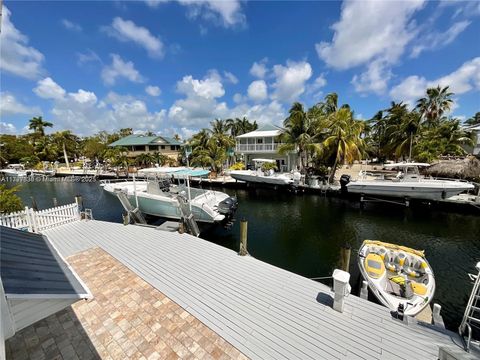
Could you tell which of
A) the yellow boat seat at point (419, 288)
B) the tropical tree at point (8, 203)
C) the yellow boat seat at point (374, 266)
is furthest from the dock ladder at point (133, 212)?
the yellow boat seat at point (419, 288)

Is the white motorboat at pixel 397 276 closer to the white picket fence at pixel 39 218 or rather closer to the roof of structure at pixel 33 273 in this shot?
the roof of structure at pixel 33 273

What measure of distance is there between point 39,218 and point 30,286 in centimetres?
906

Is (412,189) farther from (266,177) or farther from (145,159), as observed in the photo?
(145,159)

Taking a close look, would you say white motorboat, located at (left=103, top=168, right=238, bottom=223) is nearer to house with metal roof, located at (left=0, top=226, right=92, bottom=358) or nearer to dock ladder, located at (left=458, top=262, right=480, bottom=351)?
house with metal roof, located at (left=0, top=226, right=92, bottom=358)

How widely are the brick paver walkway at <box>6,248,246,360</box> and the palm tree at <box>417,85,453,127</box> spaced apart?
38508 millimetres

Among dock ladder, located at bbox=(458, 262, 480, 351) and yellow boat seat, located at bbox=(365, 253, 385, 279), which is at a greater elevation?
dock ladder, located at bbox=(458, 262, 480, 351)

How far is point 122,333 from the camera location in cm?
407

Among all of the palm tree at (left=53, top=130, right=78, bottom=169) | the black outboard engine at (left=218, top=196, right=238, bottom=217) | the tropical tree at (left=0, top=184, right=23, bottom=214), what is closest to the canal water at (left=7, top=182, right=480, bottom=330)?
the black outboard engine at (left=218, top=196, right=238, bottom=217)

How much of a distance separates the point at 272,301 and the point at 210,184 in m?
22.4

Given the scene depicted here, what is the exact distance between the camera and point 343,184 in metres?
18.9

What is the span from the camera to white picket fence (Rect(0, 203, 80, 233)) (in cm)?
854

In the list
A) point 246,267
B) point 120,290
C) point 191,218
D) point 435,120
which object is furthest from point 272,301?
point 435,120

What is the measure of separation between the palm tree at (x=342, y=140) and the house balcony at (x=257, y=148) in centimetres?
937

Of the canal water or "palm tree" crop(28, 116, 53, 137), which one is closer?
the canal water
